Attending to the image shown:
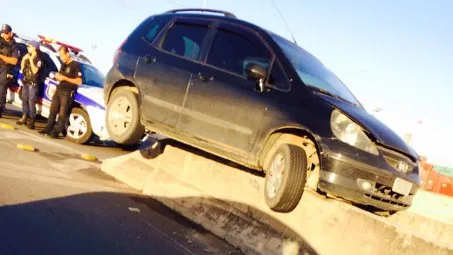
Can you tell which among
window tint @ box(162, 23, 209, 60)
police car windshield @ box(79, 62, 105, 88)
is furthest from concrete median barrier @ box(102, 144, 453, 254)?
police car windshield @ box(79, 62, 105, 88)

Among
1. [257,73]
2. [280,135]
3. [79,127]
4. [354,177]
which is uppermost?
[257,73]

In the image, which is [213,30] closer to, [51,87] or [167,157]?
[167,157]

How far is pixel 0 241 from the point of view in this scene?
3.13 metres

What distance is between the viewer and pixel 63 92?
356 inches

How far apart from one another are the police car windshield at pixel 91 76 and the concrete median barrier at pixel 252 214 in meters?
4.15

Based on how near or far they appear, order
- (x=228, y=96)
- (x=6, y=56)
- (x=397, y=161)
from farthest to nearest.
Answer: (x=6, y=56)
(x=228, y=96)
(x=397, y=161)

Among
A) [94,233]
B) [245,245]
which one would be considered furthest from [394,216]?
[94,233]

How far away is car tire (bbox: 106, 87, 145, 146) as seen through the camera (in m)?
5.52

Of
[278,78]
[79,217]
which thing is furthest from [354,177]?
[79,217]

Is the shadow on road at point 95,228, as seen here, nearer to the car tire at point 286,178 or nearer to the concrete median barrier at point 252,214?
the concrete median barrier at point 252,214

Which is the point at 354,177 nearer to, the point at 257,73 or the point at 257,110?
the point at 257,110

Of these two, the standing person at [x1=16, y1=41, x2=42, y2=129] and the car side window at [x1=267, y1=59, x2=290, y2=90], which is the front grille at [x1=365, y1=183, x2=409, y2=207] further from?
the standing person at [x1=16, y1=41, x2=42, y2=129]

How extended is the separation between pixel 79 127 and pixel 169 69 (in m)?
4.70

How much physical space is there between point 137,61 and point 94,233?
2.61m
